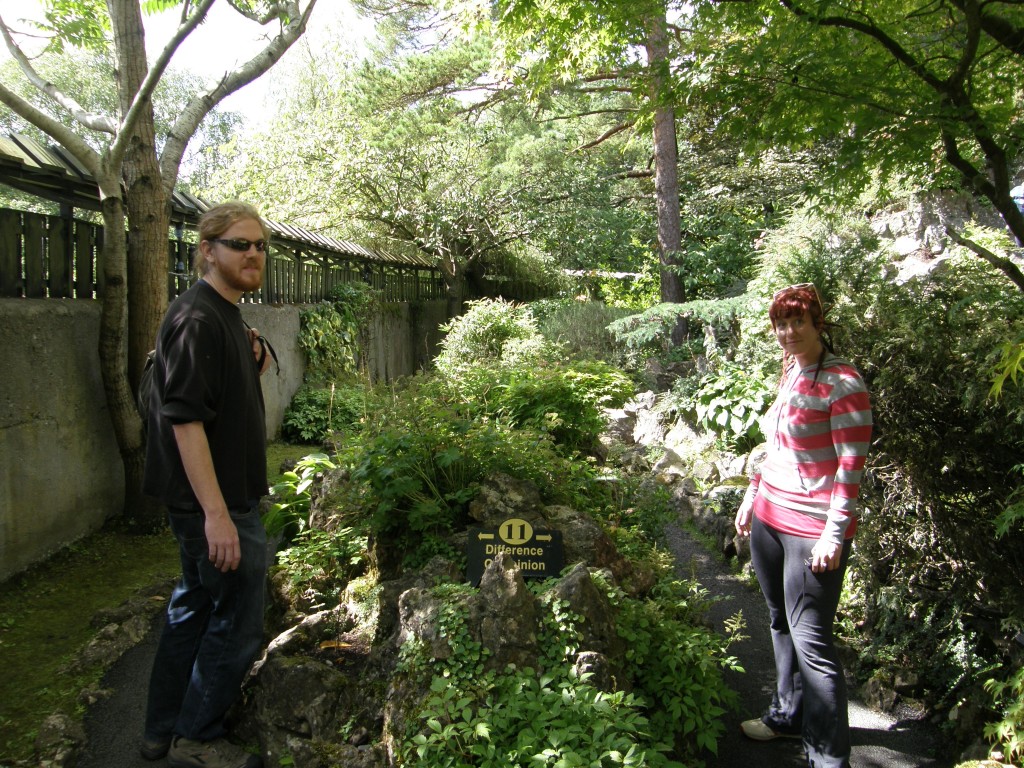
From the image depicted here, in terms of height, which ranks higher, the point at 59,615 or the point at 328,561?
the point at 328,561

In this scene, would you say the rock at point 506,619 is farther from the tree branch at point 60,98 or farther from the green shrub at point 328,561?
the tree branch at point 60,98

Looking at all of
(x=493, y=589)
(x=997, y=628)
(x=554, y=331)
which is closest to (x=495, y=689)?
(x=493, y=589)

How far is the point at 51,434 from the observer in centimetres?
516

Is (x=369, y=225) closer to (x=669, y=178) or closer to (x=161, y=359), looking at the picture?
(x=669, y=178)

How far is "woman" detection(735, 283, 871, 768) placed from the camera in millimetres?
2830

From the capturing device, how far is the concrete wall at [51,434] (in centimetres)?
478

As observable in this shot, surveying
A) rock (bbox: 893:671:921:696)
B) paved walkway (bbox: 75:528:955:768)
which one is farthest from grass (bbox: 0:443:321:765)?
rock (bbox: 893:671:921:696)

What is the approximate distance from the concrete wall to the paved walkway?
141cm

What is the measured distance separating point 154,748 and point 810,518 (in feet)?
Answer: 9.12

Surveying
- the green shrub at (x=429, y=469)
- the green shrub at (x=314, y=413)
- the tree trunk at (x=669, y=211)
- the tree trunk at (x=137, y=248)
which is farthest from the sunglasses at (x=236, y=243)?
the tree trunk at (x=669, y=211)

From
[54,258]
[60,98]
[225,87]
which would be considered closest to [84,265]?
[54,258]

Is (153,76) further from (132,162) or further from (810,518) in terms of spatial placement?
(810,518)

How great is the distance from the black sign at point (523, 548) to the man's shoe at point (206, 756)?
1116 mm

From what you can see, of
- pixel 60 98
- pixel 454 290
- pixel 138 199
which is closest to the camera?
pixel 60 98
